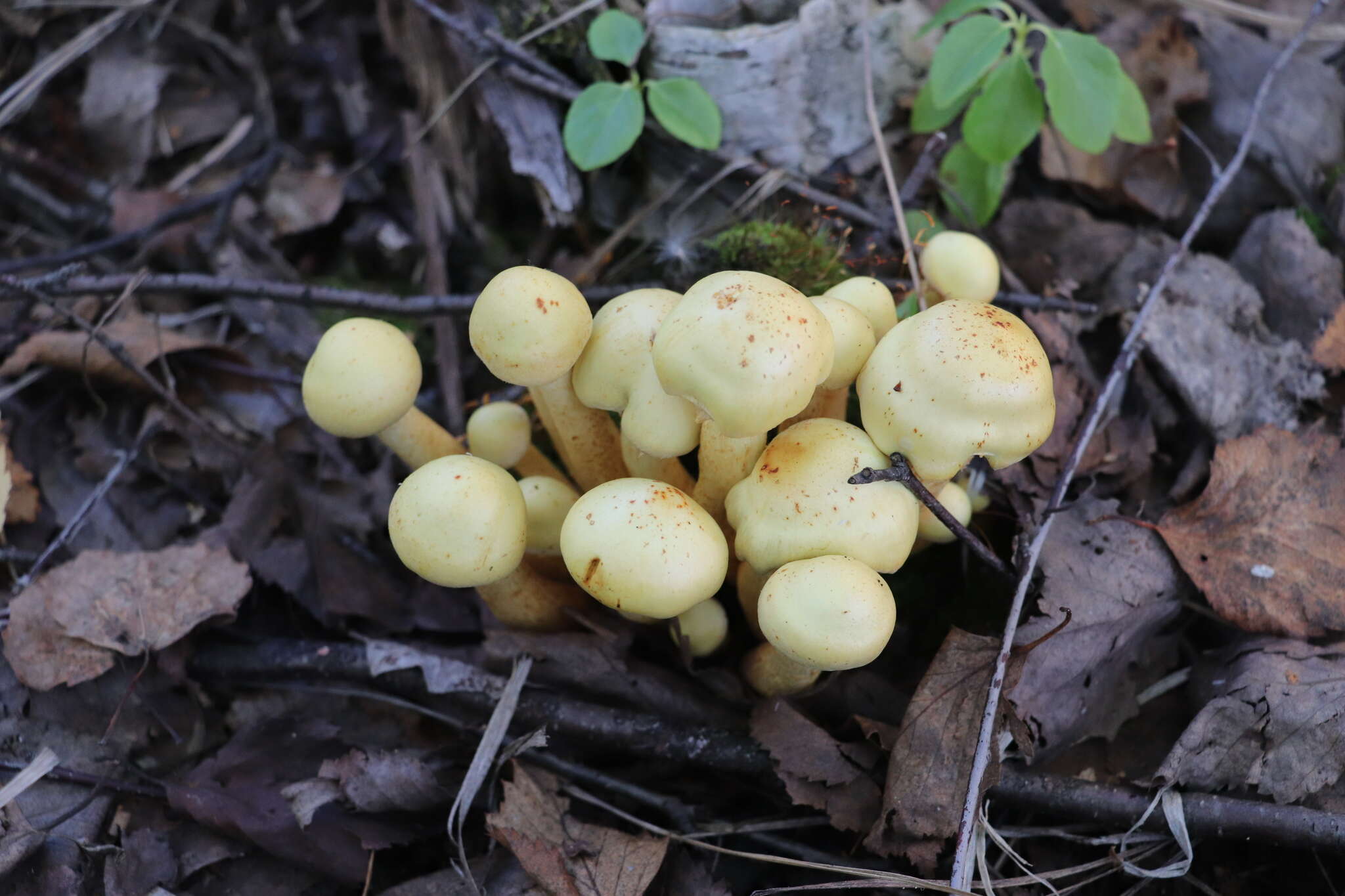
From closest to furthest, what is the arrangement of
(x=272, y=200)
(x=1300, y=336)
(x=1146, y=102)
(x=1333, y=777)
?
(x=1333, y=777) → (x=1300, y=336) → (x=1146, y=102) → (x=272, y=200)

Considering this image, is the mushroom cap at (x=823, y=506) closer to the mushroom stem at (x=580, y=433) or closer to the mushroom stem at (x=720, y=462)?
the mushroom stem at (x=720, y=462)

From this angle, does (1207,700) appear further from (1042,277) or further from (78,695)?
(78,695)

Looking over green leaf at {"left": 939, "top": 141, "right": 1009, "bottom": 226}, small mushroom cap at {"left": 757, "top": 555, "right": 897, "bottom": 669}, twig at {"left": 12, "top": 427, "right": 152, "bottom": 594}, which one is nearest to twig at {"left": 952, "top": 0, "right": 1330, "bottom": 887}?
small mushroom cap at {"left": 757, "top": 555, "right": 897, "bottom": 669}

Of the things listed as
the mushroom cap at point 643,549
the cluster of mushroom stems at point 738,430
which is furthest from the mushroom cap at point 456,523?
the mushroom cap at point 643,549

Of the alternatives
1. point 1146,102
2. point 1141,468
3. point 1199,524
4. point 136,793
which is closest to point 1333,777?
point 1199,524

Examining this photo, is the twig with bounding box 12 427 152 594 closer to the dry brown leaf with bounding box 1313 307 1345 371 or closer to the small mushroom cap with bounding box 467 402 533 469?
the small mushroom cap with bounding box 467 402 533 469

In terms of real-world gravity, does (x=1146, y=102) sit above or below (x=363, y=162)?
above
